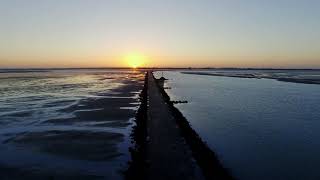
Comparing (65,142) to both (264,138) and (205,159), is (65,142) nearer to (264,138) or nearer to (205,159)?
(205,159)

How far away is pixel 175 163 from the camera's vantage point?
32.3 feet

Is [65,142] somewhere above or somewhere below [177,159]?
below

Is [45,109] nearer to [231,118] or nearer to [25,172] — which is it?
[231,118]

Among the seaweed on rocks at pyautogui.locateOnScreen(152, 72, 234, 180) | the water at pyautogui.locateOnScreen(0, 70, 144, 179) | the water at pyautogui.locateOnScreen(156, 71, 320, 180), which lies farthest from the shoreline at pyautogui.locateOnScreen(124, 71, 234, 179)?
the water at pyautogui.locateOnScreen(156, 71, 320, 180)

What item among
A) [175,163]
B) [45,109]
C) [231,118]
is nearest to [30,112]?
[45,109]

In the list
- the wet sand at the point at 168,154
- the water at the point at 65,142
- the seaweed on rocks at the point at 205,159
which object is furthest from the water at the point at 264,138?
the water at the point at 65,142

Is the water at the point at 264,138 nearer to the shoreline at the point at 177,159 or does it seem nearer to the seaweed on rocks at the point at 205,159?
the seaweed on rocks at the point at 205,159

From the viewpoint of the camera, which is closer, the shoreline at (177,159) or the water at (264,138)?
the shoreline at (177,159)

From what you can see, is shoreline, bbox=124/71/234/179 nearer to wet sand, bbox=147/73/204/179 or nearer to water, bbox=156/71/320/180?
wet sand, bbox=147/73/204/179

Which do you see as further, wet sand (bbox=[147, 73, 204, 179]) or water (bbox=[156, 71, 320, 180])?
water (bbox=[156, 71, 320, 180])

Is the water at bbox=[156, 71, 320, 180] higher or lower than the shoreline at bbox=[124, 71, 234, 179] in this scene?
lower

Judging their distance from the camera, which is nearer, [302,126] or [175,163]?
[175,163]

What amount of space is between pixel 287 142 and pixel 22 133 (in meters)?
10.5

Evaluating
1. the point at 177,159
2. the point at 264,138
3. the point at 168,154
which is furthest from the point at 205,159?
the point at 264,138
